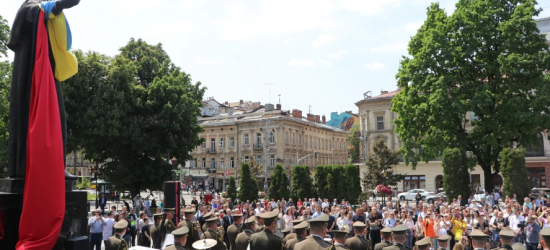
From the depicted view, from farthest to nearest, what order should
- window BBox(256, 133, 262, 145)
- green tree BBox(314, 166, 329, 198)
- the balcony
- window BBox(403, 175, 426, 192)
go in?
window BBox(256, 133, 262, 145)
the balcony
window BBox(403, 175, 426, 192)
green tree BBox(314, 166, 329, 198)

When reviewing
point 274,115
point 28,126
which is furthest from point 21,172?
point 274,115

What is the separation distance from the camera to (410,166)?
53.6 meters

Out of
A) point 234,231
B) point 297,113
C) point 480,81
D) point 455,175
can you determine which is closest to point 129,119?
point 455,175

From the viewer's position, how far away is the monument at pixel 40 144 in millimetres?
5539

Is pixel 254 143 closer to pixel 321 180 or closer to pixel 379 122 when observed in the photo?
pixel 379 122

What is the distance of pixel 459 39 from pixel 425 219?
17344mm

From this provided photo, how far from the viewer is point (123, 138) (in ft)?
99.5

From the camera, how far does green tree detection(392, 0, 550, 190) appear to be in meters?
27.3

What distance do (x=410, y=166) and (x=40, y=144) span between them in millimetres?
51760

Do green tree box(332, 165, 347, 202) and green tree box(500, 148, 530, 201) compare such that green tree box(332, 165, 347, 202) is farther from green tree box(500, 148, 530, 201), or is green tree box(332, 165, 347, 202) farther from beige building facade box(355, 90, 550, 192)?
beige building facade box(355, 90, 550, 192)

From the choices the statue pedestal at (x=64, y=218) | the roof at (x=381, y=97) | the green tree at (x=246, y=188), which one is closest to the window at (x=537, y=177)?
the roof at (x=381, y=97)

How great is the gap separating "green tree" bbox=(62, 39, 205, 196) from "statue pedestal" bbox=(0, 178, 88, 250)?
23207 mm

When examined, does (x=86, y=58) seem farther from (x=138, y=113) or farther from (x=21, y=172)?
(x=21, y=172)

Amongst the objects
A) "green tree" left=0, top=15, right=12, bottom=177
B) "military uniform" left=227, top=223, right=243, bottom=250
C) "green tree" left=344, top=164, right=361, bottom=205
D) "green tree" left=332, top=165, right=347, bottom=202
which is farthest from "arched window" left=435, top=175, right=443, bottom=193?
"military uniform" left=227, top=223, right=243, bottom=250
